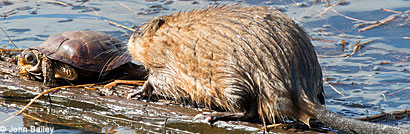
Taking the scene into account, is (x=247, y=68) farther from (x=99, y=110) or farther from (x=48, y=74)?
(x=48, y=74)

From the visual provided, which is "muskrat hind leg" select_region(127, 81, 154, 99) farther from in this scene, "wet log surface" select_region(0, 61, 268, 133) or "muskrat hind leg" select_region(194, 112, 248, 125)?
"muskrat hind leg" select_region(194, 112, 248, 125)

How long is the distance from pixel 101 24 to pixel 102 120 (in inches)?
120

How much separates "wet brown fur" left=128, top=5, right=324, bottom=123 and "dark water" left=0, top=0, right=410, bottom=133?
26 centimetres

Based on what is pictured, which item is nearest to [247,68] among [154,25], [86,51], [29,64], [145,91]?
[145,91]

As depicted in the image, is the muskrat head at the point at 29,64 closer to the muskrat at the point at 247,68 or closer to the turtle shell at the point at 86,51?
the turtle shell at the point at 86,51

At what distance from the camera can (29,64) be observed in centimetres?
485

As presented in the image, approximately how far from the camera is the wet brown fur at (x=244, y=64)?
367 centimetres

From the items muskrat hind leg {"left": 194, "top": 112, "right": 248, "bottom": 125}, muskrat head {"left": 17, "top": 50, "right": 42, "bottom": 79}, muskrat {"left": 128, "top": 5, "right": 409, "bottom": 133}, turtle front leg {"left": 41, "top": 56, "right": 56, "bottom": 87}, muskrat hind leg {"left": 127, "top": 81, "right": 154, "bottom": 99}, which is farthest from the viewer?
muskrat head {"left": 17, "top": 50, "right": 42, "bottom": 79}

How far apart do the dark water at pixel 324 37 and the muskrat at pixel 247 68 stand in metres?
0.23

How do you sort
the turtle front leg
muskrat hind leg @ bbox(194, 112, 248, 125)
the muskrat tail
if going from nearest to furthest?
the muskrat tail, muskrat hind leg @ bbox(194, 112, 248, 125), the turtle front leg

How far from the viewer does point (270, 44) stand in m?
3.71

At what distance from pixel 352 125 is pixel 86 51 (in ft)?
8.26

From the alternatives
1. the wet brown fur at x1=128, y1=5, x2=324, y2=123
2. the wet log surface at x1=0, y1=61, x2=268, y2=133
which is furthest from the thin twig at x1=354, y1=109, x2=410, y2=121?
the wet log surface at x1=0, y1=61, x2=268, y2=133

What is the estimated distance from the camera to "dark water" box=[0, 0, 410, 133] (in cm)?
441
